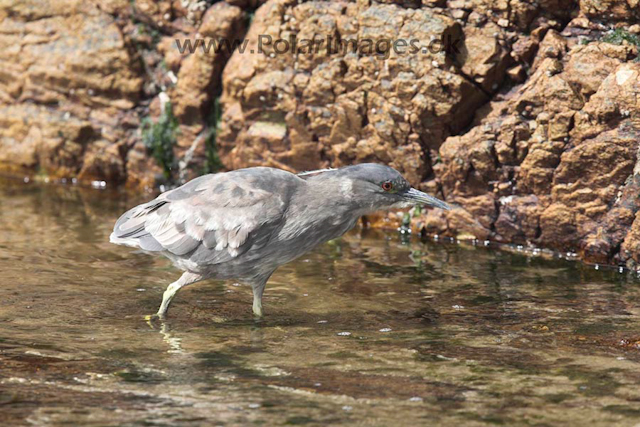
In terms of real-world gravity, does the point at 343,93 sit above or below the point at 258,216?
above

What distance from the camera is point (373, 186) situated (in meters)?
6.15

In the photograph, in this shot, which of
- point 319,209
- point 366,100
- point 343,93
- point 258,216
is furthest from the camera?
point 343,93

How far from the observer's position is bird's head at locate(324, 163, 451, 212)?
6121mm

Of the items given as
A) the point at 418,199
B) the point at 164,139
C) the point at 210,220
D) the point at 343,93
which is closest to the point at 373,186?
the point at 418,199

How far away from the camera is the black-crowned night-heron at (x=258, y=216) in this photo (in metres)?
6.01

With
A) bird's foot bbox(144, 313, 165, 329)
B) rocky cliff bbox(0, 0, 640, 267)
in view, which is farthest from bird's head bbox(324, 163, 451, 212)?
rocky cliff bbox(0, 0, 640, 267)

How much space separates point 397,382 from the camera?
489 centimetres

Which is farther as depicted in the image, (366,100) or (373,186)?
(366,100)

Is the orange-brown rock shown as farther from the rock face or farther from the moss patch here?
the moss patch

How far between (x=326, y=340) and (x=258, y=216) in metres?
0.88

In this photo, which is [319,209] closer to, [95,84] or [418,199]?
[418,199]

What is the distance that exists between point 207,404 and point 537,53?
509 cm

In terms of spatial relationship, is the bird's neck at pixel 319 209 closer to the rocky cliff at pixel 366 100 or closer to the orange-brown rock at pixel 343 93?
the rocky cliff at pixel 366 100

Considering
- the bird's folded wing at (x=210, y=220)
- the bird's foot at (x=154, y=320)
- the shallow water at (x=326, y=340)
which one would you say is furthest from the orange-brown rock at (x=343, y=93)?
the bird's foot at (x=154, y=320)
